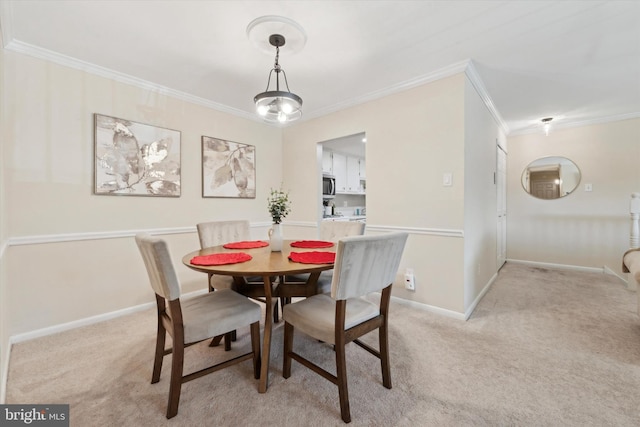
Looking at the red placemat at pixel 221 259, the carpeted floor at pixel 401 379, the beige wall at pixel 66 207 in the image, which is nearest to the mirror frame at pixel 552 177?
the carpeted floor at pixel 401 379

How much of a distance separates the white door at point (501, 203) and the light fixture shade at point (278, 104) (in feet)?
10.9

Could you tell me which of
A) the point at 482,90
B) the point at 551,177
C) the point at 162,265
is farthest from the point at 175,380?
the point at 551,177

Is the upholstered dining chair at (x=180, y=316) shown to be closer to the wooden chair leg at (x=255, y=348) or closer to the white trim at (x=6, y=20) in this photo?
the wooden chair leg at (x=255, y=348)

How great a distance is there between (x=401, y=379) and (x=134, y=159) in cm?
303

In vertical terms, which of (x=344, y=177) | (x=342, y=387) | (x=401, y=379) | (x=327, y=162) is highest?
(x=327, y=162)

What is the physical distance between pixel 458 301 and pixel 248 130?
331 cm

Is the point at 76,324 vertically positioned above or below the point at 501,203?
below

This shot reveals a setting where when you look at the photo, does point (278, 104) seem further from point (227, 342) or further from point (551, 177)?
point (551, 177)

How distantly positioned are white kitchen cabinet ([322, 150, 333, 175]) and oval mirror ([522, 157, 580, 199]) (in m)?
3.39

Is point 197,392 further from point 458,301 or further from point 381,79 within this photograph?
point 381,79

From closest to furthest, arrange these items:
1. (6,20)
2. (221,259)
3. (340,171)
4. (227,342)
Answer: (221,259), (6,20), (227,342), (340,171)

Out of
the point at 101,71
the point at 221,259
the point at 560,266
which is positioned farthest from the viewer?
the point at 560,266

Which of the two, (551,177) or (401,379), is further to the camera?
(551,177)

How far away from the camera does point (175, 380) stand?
1.35m
